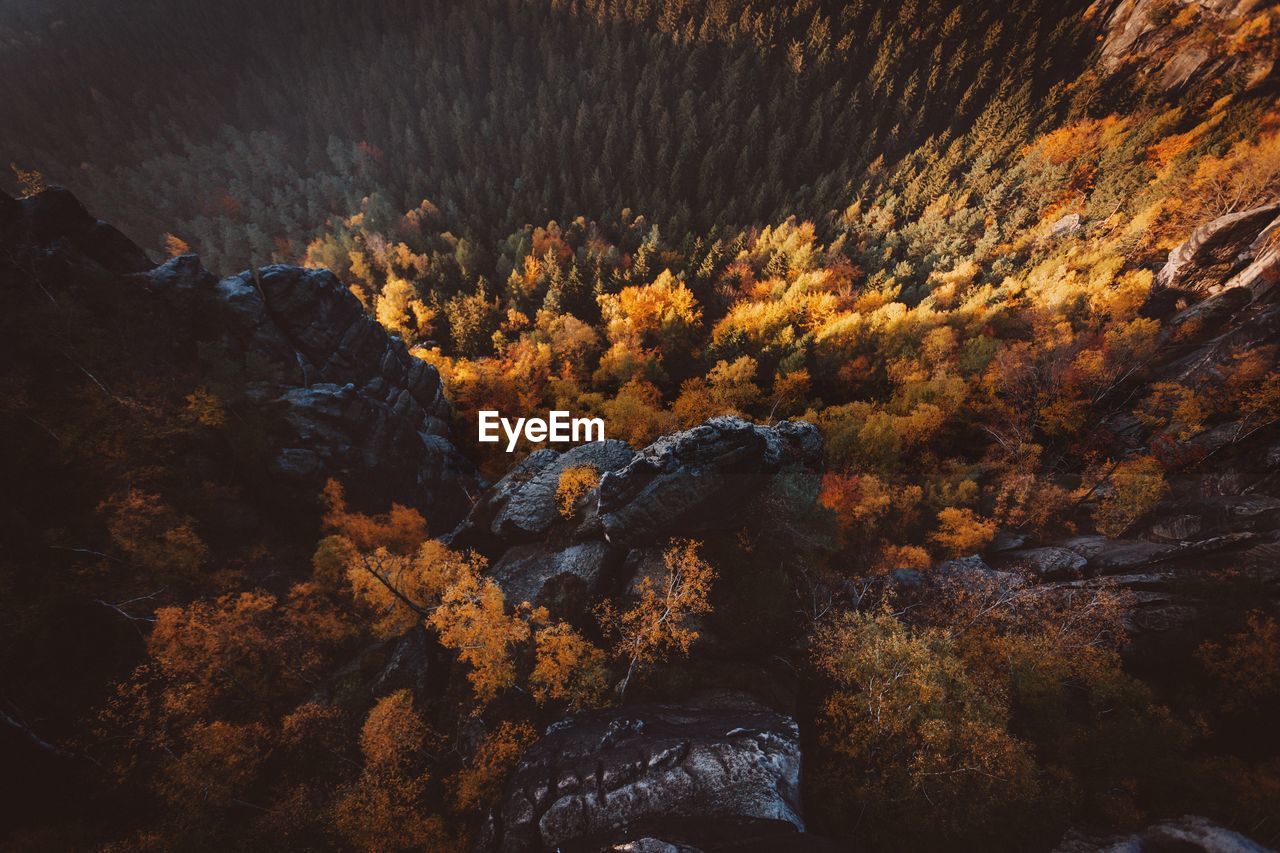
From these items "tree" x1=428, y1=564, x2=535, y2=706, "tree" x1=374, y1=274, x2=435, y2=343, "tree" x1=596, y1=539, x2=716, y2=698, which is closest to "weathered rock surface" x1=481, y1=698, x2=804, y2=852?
"tree" x1=596, y1=539, x2=716, y2=698

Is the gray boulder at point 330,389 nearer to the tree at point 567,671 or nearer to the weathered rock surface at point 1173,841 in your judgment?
the tree at point 567,671

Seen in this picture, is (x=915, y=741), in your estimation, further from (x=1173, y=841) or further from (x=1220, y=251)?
(x=1220, y=251)

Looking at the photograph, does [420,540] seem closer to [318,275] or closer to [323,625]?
[323,625]

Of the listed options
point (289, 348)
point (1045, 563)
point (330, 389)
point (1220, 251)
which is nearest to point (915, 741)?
point (1045, 563)

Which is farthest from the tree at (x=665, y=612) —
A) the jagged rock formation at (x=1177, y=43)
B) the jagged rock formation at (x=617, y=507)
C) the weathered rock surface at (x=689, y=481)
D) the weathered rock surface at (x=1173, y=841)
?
the jagged rock formation at (x=1177, y=43)

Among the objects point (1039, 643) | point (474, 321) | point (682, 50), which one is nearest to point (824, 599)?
point (1039, 643)
